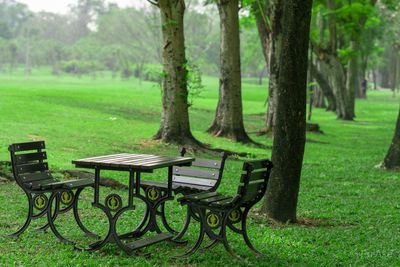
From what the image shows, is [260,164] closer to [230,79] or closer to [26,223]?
[26,223]

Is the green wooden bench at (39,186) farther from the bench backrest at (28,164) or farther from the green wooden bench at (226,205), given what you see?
the green wooden bench at (226,205)

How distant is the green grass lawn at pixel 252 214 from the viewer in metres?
7.73

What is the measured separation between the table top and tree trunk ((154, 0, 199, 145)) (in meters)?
11.0

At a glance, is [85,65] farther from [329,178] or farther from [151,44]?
[329,178]

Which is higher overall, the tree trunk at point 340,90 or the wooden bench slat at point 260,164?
the wooden bench slat at point 260,164

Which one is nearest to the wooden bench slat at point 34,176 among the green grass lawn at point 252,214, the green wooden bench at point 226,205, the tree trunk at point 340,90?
the green grass lawn at point 252,214

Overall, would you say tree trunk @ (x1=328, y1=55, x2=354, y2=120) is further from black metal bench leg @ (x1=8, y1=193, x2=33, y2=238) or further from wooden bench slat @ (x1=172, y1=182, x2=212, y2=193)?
black metal bench leg @ (x1=8, y1=193, x2=33, y2=238)

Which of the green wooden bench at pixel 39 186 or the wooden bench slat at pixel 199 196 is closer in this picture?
the wooden bench slat at pixel 199 196

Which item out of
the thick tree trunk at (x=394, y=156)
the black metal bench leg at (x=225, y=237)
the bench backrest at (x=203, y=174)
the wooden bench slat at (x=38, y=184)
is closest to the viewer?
the black metal bench leg at (x=225, y=237)

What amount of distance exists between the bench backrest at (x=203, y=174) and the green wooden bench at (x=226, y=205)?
0.65m

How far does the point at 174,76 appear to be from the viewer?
19.3m

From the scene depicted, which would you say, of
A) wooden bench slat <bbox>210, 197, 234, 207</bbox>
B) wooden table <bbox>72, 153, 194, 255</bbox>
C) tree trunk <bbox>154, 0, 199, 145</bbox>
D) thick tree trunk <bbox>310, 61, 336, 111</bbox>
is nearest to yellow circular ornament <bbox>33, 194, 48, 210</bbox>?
wooden table <bbox>72, 153, 194, 255</bbox>

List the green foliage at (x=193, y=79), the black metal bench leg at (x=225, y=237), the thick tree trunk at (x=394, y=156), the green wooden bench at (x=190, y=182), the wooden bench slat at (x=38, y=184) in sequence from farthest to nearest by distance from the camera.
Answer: the green foliage at (x=193, y=79)
the thick tree trunk at (x=394, y=156)
the green wooden bench at (x=190, y=182)
the wooden bench slat at (x=38, y=184)
the black metal bench leg at (x=225, y=237)

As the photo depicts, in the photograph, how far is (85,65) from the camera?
319 ft
